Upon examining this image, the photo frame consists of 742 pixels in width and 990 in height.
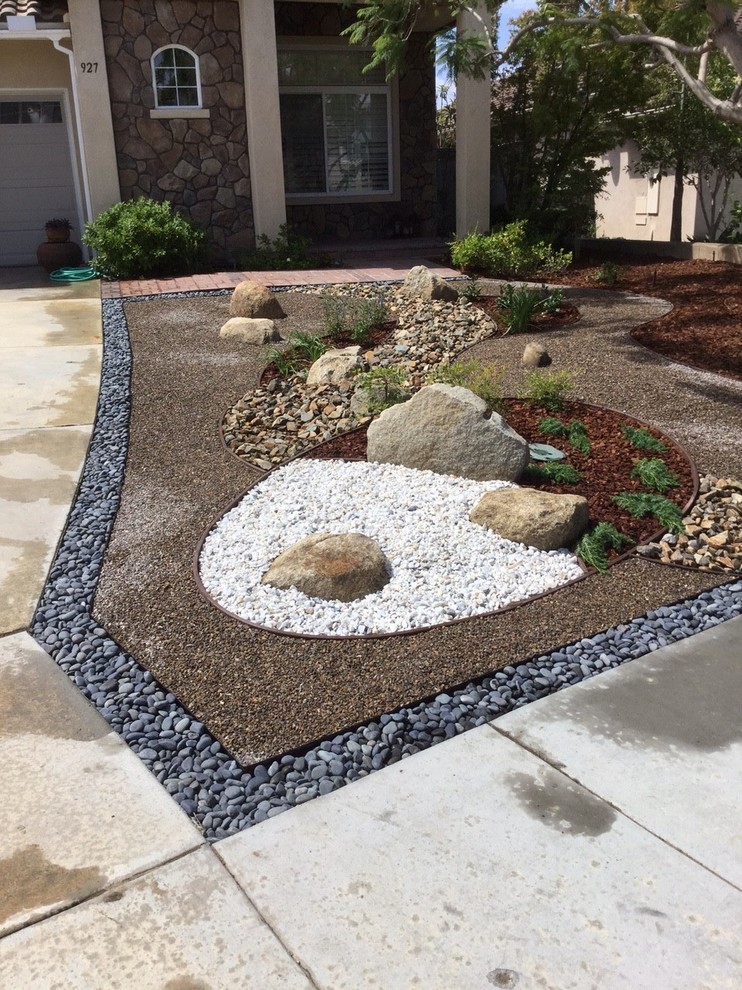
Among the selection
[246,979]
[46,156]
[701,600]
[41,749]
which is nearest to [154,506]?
[41,749]

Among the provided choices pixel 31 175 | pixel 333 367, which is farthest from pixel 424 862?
pixel 31 175

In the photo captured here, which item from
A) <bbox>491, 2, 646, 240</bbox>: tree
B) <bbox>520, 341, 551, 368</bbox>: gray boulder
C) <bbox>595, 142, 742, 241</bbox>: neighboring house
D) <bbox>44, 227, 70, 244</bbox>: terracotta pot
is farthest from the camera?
<bbox>595, 142, 742, 241</bbox>: neighboring house

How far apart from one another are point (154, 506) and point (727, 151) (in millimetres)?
11568

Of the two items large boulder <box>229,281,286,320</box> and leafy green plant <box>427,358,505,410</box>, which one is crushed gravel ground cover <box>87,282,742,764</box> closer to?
leafy green plant <box>427,358,505,410</box>

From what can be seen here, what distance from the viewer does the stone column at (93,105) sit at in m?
11.9

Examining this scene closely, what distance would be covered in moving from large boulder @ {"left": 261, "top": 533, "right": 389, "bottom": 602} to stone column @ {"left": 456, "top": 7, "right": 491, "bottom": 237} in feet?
33.1

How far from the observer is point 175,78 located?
12.7 metres

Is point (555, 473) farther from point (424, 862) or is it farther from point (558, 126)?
point (558, 126)

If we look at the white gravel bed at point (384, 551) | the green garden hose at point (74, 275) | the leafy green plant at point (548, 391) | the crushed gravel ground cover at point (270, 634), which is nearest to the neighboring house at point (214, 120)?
the green garden hose at point (74, 275)

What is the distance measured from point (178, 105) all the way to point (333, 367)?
7.63m

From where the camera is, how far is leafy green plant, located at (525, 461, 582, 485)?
516 centimetres

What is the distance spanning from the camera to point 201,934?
7.66 ft

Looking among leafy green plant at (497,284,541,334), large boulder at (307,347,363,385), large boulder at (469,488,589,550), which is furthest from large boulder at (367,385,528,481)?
leafy green plant at (497,284,541,334)

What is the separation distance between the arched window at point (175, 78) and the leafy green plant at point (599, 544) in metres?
10.7
